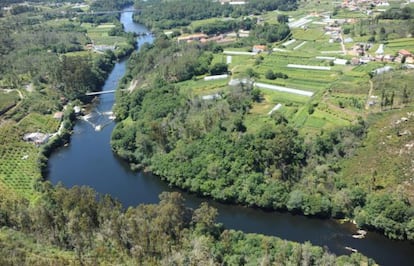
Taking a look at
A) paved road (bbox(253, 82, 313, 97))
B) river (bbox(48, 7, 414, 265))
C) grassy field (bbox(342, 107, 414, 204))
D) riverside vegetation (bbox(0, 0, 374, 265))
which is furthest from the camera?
paved road (bbox(253, 82, 313, 97))

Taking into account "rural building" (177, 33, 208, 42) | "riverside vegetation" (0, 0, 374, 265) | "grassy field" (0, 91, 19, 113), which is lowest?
"riverside vegetation" (0, 0, 374, 265)

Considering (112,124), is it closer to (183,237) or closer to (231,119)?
(231,119)

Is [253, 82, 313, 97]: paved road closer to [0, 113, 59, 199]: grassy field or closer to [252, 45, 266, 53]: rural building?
[252, 45, 266, 53]: rural building

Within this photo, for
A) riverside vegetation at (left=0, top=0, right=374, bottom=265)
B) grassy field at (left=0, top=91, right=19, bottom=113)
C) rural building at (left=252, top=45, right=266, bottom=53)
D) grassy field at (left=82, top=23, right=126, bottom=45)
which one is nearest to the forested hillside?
riverside vegetation at (left=0, top=0, right=374, bottom=265)

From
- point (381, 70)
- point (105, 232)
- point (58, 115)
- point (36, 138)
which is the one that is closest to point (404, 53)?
point (381, 70)

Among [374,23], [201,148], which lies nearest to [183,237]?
[201,148]

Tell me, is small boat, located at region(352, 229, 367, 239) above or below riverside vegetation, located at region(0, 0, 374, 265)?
below

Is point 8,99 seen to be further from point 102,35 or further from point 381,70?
point 381,70

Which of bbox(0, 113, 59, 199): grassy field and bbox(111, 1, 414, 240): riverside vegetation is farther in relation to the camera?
bbox(0, 113, 59, 199): grassy field

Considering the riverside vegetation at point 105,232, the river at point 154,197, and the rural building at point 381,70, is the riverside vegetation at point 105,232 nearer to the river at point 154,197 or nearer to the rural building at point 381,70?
the river at point 154,197

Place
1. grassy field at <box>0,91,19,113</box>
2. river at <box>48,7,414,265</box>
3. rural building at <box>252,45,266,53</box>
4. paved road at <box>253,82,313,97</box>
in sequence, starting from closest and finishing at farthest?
river at <box>48,7,414,265</box>
paved road at <box>253,82,313,97</box>
grassy field at <box>0,91,19,113</box>
rural building at <box>252,45,266,53</box>
